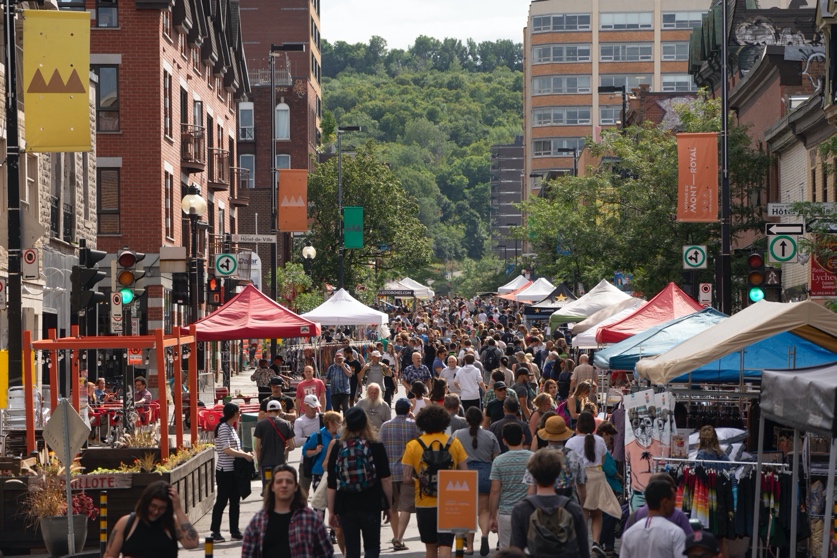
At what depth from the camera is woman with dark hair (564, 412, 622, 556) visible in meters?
14.0

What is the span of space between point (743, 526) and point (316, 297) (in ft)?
137

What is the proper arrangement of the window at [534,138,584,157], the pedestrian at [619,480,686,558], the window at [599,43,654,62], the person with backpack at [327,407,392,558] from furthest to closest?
the window at [534,138,584,157]
the window at [599,43,654,62]
the person with backpack at [327,407,392,558]
the pedestrian at [619,480,686,558]

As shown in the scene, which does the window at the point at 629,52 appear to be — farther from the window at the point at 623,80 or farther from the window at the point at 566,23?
the window at the point at 566,23

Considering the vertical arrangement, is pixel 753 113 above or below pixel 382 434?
above

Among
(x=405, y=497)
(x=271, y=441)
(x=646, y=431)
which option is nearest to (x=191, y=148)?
(x=271, y=441)

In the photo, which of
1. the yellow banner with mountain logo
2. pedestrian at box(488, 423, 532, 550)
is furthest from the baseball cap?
the yellow banner with mountain logo

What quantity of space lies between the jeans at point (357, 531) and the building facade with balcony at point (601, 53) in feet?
386

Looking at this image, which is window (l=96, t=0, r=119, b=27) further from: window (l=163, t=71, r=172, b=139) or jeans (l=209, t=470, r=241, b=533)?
jeans (l=209, t=470, r=241, b=533)

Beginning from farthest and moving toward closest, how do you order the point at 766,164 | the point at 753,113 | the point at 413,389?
1. the point at 753,113
2. the point at 766,164
3. the point at 413,389

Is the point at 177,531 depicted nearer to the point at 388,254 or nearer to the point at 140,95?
the point at 140,95

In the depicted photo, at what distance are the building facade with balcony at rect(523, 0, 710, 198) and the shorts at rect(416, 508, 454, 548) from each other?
11682cm

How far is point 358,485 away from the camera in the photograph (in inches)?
475

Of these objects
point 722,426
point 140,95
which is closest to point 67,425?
point 722,426

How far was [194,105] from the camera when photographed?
1879 inches
